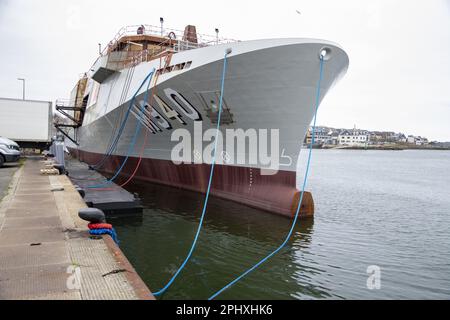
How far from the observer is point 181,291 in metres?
5.44

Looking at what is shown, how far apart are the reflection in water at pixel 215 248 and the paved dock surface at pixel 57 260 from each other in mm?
1382

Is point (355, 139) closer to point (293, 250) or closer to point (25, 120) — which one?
point (25, 120)

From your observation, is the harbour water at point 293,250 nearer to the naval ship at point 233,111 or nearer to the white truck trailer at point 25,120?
the naval ship at point 233,111

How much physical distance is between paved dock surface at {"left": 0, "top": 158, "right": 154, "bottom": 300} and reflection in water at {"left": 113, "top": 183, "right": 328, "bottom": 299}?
138 cm

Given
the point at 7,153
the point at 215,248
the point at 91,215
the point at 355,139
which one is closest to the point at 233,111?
the point at 215,248

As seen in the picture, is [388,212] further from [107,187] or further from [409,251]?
[107,187]

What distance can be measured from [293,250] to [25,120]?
18.9 metres

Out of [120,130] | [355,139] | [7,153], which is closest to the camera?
[120,130]

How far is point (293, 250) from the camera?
776 centimetres

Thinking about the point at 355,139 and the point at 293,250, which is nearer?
the point at 293,250

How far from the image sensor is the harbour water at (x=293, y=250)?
5789 mm

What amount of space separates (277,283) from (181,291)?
1.69m

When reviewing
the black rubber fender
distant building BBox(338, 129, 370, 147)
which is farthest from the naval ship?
distant building BBox(338, 129, 370, 147)

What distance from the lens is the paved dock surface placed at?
3490 mm
